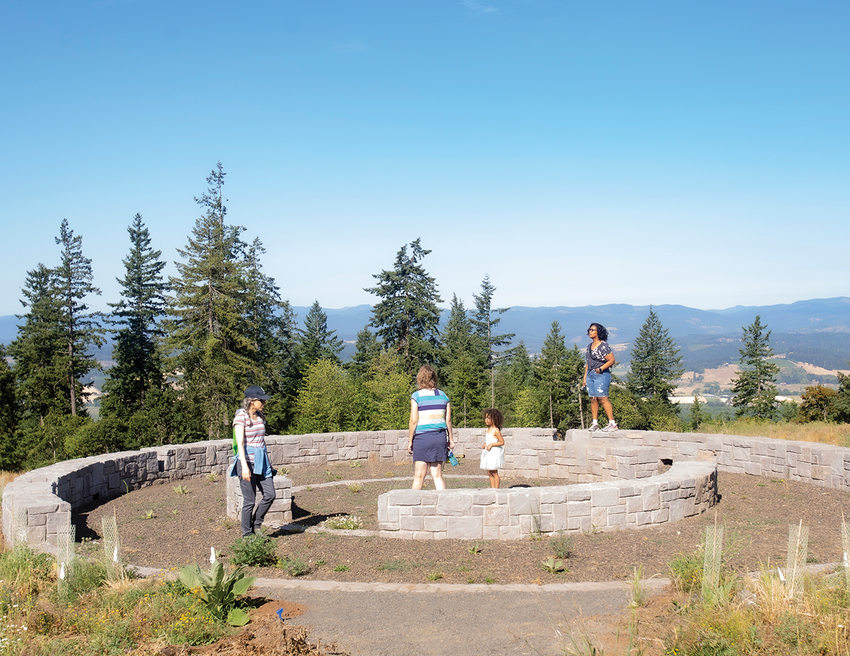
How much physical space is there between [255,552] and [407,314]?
45.2m

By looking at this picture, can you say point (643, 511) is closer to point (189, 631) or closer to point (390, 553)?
point (390, 553)

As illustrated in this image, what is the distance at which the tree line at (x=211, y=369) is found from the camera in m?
39.9

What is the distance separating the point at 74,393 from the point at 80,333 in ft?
14.0

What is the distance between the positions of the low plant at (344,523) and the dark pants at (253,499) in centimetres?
123

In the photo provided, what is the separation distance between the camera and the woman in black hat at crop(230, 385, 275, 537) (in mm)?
7895

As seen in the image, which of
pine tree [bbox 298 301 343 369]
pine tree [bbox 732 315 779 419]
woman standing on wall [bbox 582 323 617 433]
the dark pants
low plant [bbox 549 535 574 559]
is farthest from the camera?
pine tree [bbox 732 315 779 419]

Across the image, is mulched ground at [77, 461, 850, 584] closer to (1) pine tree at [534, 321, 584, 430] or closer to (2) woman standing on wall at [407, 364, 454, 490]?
(2) woman standing on wall at [407, 364, 454, 490]

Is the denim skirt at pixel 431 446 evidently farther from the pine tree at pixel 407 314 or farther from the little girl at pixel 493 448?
the pine tree at pixel 407 314

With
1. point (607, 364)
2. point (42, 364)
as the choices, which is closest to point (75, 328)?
point (42, 364)

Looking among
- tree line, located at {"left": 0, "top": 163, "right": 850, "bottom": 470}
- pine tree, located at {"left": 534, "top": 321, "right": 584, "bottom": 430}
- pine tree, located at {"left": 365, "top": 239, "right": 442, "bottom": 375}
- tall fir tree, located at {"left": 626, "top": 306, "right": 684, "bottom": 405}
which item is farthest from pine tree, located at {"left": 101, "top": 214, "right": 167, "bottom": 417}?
tall fir tree, located at {"left": 626, "top": 306, "right": 684, "bottom": 405}

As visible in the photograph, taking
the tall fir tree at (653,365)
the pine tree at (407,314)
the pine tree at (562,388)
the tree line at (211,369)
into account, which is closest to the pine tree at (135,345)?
the tree line at (211,369)

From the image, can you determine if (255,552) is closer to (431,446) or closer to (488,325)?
(431,446)

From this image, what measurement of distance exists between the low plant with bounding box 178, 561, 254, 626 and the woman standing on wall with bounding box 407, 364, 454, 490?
3546 millimetres

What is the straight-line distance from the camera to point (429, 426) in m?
8.81
